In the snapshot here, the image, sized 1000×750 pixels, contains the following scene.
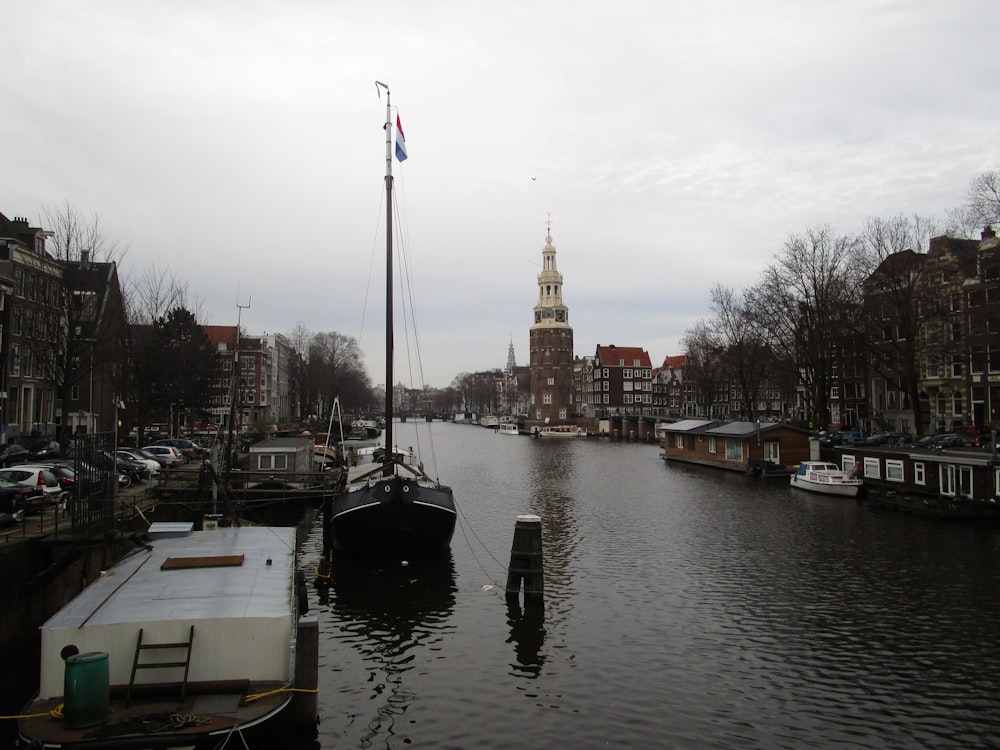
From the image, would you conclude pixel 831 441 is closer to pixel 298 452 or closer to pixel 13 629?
pixel 298 452

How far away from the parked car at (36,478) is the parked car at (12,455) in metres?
11.3

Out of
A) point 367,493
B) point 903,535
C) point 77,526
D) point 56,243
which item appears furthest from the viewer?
point 56,243

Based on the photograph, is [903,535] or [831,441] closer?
[903,535]

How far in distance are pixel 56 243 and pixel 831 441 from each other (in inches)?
2279

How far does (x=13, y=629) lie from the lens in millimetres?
16156

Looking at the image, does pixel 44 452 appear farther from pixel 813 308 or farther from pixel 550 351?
pixel 550 351

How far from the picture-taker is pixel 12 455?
36.9m

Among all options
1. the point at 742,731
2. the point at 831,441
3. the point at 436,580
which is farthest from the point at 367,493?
the point at 831,441

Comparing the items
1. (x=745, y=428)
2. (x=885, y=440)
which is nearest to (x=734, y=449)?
(x=745, y=428)

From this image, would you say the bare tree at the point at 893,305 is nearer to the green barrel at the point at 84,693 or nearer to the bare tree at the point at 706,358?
the bare tree at the point at 706,358

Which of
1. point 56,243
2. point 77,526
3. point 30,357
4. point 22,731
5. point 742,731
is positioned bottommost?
point 742,731

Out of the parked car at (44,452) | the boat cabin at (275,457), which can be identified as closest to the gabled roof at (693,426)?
the boat cabin at (275,457)

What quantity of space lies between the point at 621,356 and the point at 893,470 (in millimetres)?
117813

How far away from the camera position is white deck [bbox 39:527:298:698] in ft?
34.7
